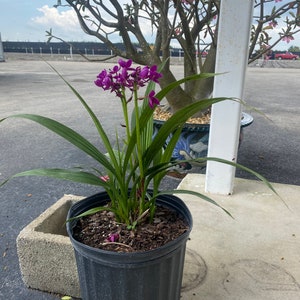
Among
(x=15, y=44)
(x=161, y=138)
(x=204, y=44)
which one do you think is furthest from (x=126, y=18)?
(x=15, y=44)

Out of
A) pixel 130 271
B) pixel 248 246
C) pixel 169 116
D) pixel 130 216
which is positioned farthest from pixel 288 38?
pixel 130 271

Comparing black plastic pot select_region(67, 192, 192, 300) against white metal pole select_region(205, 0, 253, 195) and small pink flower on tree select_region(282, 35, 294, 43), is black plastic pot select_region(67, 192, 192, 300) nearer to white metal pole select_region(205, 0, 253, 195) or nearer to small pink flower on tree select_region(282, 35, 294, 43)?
white metal pole select_region(205, 0, 253, 195)

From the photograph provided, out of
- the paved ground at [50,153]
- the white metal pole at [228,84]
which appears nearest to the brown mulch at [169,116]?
the paved ground at [50,153]

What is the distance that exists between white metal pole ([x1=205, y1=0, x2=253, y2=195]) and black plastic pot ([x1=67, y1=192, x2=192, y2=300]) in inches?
36.6

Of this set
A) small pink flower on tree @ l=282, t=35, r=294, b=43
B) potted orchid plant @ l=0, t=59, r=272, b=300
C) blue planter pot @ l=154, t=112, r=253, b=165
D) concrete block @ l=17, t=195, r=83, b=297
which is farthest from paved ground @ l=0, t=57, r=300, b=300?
small pink flower on tree @ l=282, t=35, r=294, b=43

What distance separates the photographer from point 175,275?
101 cm

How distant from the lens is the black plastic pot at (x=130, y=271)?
2.85ft

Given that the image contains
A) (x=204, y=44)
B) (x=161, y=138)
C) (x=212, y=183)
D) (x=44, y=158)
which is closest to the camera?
(x=161, y=138)

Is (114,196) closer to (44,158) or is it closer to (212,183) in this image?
(212,183)

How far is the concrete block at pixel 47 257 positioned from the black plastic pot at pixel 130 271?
0.25 metres

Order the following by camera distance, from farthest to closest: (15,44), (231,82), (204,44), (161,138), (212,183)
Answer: (15,44), (204,44), (212,183), (231,82), (161,138)

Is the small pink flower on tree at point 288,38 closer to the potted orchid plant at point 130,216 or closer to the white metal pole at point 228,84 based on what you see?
the white metal pole at point 228,84

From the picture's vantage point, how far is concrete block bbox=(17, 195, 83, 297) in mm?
1243

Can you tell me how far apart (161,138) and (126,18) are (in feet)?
6.68
